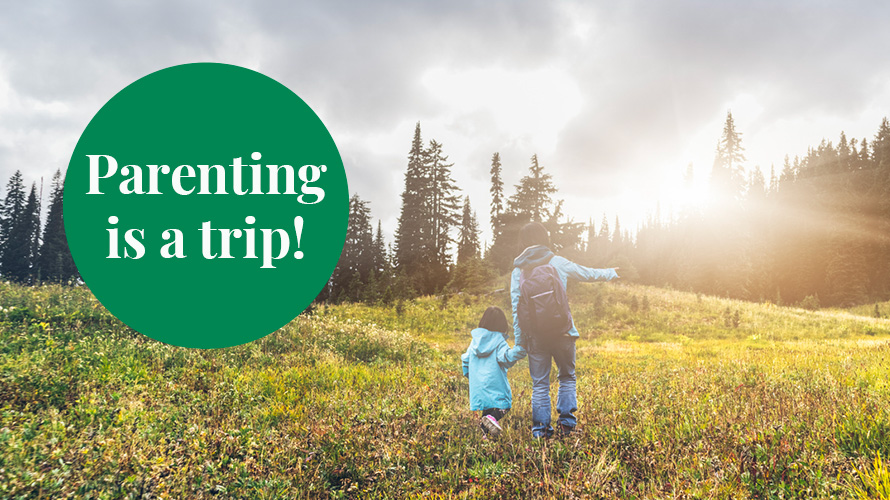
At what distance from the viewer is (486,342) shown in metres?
5.57

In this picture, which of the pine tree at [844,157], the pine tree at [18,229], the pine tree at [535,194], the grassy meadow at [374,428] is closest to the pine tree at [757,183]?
the pine tree at [844,157]

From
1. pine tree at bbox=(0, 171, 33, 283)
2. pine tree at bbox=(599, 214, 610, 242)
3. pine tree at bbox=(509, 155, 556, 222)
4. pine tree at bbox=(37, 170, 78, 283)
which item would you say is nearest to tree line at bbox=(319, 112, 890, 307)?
pine tree at bbox=(509, 155, 556, 222)

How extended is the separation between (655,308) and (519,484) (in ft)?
71.7

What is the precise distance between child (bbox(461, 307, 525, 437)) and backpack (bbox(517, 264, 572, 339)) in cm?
44

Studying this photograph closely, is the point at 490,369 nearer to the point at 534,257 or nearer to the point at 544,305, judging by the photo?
the point at 544,305

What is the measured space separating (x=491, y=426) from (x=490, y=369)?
2.81 ft

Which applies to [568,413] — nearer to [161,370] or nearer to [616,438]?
[616,438]

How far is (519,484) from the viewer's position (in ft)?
11.1

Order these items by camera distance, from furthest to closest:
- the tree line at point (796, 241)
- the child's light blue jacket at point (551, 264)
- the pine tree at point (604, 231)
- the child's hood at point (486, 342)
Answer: the pine tree at point (604, 231) < the tree line at point (796, 241) < the child's hood at point (486, 342) < the child's light blue jacket at point (551, 264)

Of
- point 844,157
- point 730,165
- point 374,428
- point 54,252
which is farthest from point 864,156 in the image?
point 54,252

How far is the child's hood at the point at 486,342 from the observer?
552 centimetres

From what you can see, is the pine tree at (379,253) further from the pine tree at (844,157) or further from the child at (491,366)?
the pine tree at (844,157)

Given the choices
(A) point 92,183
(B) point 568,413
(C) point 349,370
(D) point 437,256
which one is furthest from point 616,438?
(D) point 437,256

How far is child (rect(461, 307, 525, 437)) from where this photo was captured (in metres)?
5.30
